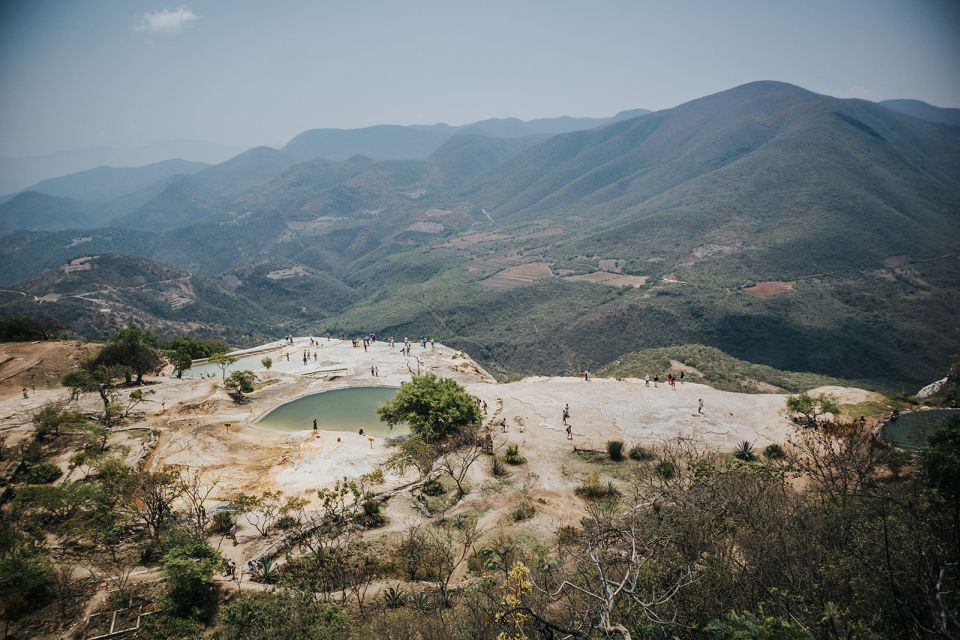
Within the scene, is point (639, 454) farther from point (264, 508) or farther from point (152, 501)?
point (152, 501)

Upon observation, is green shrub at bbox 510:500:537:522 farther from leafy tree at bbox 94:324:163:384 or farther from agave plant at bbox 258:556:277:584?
leafy tree at bbox 94:324:163:384

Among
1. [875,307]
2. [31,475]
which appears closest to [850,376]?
[875,307]

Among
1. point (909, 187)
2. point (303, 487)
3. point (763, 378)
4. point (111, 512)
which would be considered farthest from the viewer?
point (909, 187)

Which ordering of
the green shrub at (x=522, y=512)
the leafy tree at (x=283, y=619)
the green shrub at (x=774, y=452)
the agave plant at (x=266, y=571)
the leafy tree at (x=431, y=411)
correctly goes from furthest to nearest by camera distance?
the leafy tree at (x=431, y=411) → the green shrub at (x=774, y=452) → the green shrub at (x=522, y=512) → the agave plant at (x=266, y=571) → the leafy tree at (x=283, y=619)

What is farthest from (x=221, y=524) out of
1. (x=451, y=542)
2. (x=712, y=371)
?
(x=712, y=371)

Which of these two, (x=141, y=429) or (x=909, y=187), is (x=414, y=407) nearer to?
(x=141, y=429)

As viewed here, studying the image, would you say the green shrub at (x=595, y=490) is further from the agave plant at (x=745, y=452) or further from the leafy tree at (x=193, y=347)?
the leafy tree at (x=193, y=347)

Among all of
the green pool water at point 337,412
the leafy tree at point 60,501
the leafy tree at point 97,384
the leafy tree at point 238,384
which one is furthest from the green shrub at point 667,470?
the leafy tree at point 97,384

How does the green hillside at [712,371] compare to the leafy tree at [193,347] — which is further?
the green hillside at [712,371]
